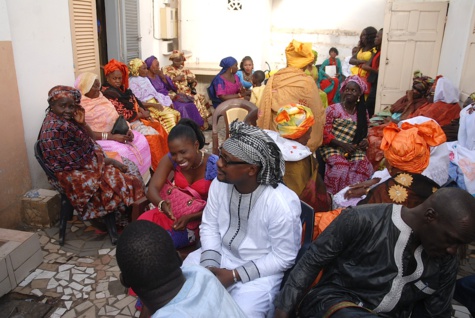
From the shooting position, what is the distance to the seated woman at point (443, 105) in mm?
5383

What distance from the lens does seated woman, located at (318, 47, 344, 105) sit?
794cm

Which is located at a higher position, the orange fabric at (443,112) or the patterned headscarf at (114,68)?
the patterned headscarf at (114,68)

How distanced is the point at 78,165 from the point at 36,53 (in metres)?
1.53

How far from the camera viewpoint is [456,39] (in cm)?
639

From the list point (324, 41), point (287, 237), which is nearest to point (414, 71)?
point (324, 41)

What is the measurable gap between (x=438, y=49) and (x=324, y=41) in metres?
3.59

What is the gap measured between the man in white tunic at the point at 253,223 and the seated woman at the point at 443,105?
4.07 metres

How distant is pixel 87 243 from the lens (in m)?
3.85

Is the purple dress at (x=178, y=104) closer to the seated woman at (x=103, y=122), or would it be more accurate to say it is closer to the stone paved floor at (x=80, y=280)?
the seated woman at (x=103, y=122)

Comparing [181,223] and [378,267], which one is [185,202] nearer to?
[181,223]

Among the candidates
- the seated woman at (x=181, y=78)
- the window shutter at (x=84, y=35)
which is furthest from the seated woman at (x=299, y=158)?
the seated woman at (x=181, y=78)

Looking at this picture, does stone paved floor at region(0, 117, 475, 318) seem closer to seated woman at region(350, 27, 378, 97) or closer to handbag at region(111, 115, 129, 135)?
handbag at region(111, 115, 129, 135)

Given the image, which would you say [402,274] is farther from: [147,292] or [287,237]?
[147,292]

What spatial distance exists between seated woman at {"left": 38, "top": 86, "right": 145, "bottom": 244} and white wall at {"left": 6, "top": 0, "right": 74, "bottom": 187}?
646 mm
